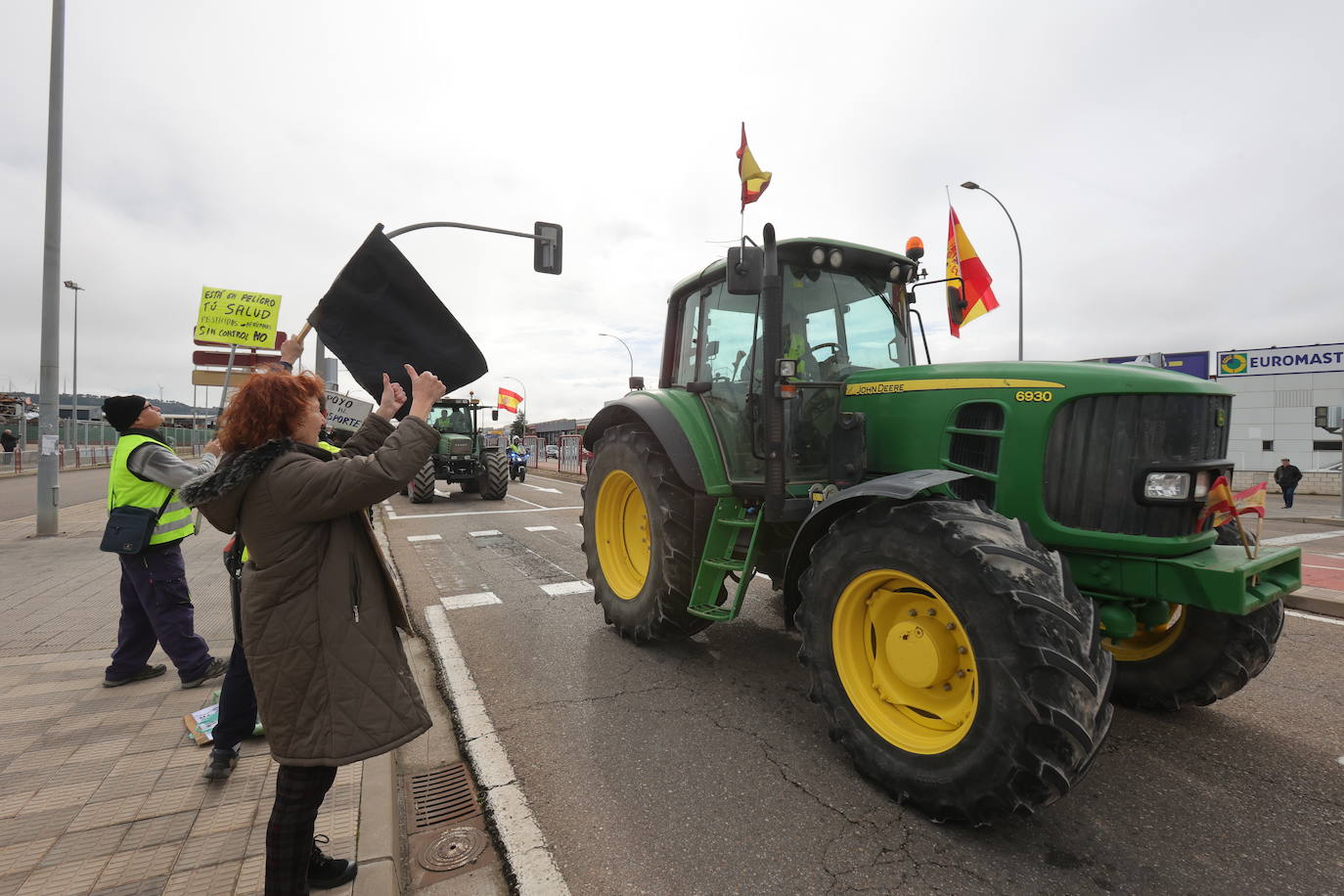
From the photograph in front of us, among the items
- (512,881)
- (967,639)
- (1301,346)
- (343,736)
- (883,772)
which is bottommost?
(512,881)

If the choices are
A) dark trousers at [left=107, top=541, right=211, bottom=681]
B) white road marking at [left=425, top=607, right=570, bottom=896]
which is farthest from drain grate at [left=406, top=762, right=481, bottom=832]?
dark trousers at [left=107, top=541, right=211, bottom=681]

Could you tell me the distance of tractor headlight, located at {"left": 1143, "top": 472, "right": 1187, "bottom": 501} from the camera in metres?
2.64

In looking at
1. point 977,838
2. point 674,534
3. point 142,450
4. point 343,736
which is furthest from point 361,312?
point 977,838

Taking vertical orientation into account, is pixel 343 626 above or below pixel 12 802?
above

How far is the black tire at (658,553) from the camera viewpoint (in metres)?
4.11

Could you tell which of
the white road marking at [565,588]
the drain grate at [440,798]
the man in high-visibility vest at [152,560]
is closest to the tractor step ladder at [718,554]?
the drain grate at [440,798]

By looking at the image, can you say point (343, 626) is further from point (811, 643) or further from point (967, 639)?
point (967, 639)

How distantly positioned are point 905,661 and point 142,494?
4084 mm

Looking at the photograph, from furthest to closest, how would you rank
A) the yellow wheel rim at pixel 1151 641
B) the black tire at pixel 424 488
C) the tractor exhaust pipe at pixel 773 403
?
the black tire at pixel 424 488
the tractor exhaust pipe at pixel 773 403
the yellow wheel rim at pixel 1151 641

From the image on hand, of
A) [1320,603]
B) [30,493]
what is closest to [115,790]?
[1320,603]

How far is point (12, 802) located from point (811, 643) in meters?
3.29

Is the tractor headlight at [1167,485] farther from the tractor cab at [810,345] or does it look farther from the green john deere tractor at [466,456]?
the green john deere tractor at [466,456]

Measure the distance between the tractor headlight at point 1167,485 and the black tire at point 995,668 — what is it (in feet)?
1.90

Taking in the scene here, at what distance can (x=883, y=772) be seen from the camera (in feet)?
8.53
